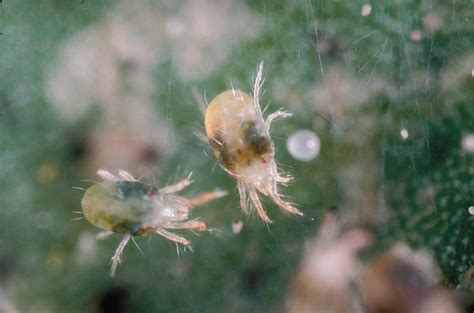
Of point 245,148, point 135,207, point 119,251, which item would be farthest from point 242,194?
point 119,251

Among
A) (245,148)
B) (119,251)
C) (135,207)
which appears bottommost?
(119,251)

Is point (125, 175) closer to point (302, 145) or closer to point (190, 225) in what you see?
point (190, 225)

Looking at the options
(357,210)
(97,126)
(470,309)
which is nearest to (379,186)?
(357,210)

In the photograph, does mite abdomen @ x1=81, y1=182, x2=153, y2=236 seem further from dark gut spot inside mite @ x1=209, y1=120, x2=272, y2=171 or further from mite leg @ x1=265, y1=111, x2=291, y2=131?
mite leg @ x1=265, y1=111, x2=291, y2=131

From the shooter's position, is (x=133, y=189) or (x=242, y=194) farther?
(x=242, y=194)

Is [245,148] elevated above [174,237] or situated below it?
above

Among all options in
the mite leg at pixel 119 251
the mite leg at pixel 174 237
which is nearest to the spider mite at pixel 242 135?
the mite leg at pixel 174 237

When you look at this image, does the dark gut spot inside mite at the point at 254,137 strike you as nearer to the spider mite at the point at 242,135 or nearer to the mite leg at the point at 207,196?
the spider mite at the point at 242,135
